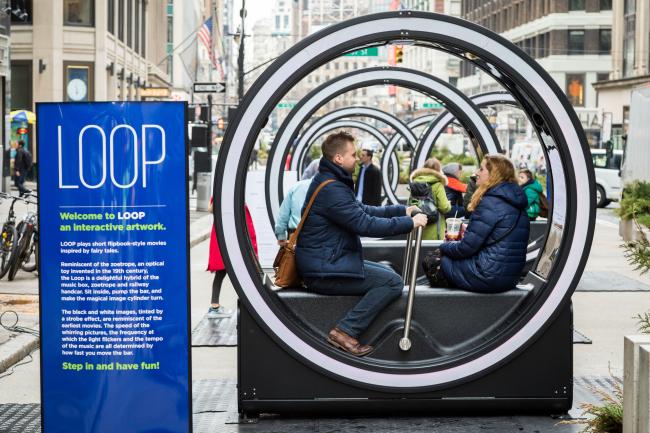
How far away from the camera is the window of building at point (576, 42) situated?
7269 cm

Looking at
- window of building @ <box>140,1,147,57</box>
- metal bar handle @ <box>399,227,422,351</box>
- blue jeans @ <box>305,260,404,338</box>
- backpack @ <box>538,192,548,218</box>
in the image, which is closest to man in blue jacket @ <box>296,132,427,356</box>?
blue jeans @ <box>305,260,404,338</box>

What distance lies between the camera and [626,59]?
61438mm

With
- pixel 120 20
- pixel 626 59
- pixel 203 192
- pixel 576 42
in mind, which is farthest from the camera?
pixel 576 42

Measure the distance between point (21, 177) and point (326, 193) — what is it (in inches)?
1069

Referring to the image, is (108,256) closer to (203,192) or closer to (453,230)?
(453,230)

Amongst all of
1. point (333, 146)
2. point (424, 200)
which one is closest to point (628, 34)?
point (424, 200)

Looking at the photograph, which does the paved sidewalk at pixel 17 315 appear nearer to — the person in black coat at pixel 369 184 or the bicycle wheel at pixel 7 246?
the bicycle wheel at pixel 7 246

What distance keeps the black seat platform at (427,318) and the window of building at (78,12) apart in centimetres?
4105

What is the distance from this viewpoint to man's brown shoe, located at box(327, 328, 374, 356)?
22.7 feet

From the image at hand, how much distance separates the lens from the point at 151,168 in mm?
5426

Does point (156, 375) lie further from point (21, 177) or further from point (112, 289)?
point (21, 177)

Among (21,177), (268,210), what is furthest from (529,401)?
(21,177)

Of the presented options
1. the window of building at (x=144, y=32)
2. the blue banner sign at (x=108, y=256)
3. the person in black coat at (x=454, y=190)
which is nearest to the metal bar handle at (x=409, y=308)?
the blue banner sign at (x=108, y=256)

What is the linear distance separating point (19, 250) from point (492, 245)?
27.4 ft
